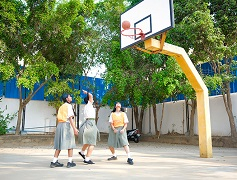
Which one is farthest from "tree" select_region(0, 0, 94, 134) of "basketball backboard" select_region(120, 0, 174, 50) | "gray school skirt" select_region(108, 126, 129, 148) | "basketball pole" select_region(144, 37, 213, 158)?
"basketball pole" select_region(144, 37, 213, 158)

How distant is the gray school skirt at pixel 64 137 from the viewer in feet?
18.1

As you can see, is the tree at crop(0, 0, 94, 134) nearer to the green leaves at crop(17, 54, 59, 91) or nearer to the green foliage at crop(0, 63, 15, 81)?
the green leaves at crop(17, 54, 59, 91)

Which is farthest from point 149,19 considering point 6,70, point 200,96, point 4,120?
point 4,120

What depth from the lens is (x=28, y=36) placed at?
12203 millimetres

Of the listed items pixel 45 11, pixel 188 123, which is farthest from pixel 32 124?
pixel 188 123

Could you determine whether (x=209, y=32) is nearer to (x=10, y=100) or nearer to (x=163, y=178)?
(x=163, y=178)

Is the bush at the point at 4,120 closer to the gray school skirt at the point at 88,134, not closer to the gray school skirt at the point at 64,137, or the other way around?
the gray school skirt at the point at 88,134

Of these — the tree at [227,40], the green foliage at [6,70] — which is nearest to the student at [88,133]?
the green foliage at [6,70]

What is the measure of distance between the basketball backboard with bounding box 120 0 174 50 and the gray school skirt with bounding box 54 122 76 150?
3.10 meters

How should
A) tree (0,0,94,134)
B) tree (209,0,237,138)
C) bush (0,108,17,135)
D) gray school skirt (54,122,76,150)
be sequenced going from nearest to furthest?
gray school skirt (54,122,76,150), tree (209,0,237,138), tree (0,0,94,134), bush (0,108,17,135)

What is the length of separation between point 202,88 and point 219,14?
5303 mm

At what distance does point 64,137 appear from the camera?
220 inches

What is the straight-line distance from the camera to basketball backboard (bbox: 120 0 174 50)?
22.0ft

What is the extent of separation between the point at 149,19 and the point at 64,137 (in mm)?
3918
